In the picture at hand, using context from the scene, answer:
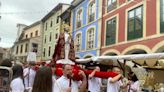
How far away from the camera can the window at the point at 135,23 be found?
18.0 metres

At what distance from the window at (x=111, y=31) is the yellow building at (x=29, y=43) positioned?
71.2 feet

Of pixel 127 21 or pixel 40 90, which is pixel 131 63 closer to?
pixel 40 90

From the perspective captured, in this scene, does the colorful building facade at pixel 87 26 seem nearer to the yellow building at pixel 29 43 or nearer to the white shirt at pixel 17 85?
the yellow building at pixel 29 43

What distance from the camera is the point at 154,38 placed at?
16.6m

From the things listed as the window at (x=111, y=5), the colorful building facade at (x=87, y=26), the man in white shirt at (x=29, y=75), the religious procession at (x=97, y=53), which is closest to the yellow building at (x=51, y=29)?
the religious procession at (x=97, y=53)

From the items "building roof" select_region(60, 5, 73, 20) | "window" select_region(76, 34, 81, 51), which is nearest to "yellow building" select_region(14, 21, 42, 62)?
"building roof" select_region(60, 5, 73, 20)

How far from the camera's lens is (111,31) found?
2161 centimetres

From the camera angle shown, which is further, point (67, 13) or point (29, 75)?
point (67, 13)

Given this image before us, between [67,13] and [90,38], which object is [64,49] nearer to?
[90,38]

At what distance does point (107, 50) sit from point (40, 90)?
1821 cm

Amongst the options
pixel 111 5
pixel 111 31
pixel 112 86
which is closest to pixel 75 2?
pixel 111 5

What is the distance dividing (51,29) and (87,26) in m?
14.0

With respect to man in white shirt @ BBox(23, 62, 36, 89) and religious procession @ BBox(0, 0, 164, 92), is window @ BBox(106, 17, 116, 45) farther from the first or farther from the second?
man in white shirt @ BBox(23, 62, 36, 89)

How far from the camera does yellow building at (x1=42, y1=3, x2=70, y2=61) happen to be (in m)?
36.3
